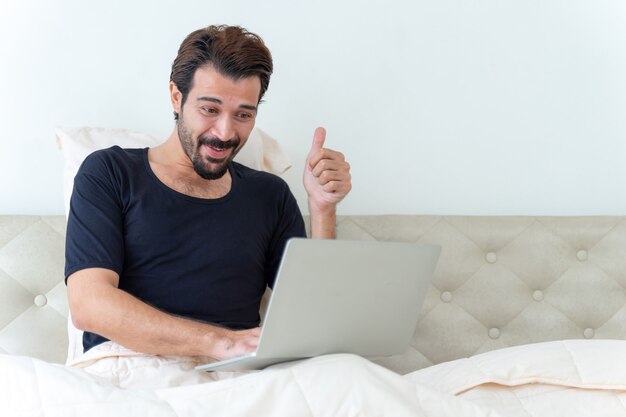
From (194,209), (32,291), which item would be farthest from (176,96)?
(32,291)

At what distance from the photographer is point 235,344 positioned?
1.44 metres

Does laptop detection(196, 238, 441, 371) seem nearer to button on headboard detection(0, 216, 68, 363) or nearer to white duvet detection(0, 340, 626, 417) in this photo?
white duvet detection(0, 340, 626, 417)

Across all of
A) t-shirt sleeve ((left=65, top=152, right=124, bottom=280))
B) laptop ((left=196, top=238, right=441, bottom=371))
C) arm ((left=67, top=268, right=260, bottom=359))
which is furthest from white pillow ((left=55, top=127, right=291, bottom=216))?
laptop ((left=196, top=238, right=441, bottom=371))

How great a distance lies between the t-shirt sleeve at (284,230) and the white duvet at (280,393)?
0.37m

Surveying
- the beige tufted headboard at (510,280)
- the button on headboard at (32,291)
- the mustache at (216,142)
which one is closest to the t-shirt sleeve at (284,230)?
the beige tufted headboard at (510,280)

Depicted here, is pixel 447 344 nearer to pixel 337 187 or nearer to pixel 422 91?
pixel 337 187

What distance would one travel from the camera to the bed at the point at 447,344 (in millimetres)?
1188

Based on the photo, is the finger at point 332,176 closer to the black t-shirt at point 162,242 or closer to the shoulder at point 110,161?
the black t-shirt at point 162,242

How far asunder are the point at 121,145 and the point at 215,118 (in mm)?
250

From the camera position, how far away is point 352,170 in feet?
6.73

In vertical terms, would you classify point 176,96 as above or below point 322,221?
above

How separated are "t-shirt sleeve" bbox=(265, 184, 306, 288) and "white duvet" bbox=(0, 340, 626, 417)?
1.22 feet

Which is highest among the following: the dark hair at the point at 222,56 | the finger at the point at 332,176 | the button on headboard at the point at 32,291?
the dark hair at the point at 222,56

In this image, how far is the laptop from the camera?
1.20 meters
